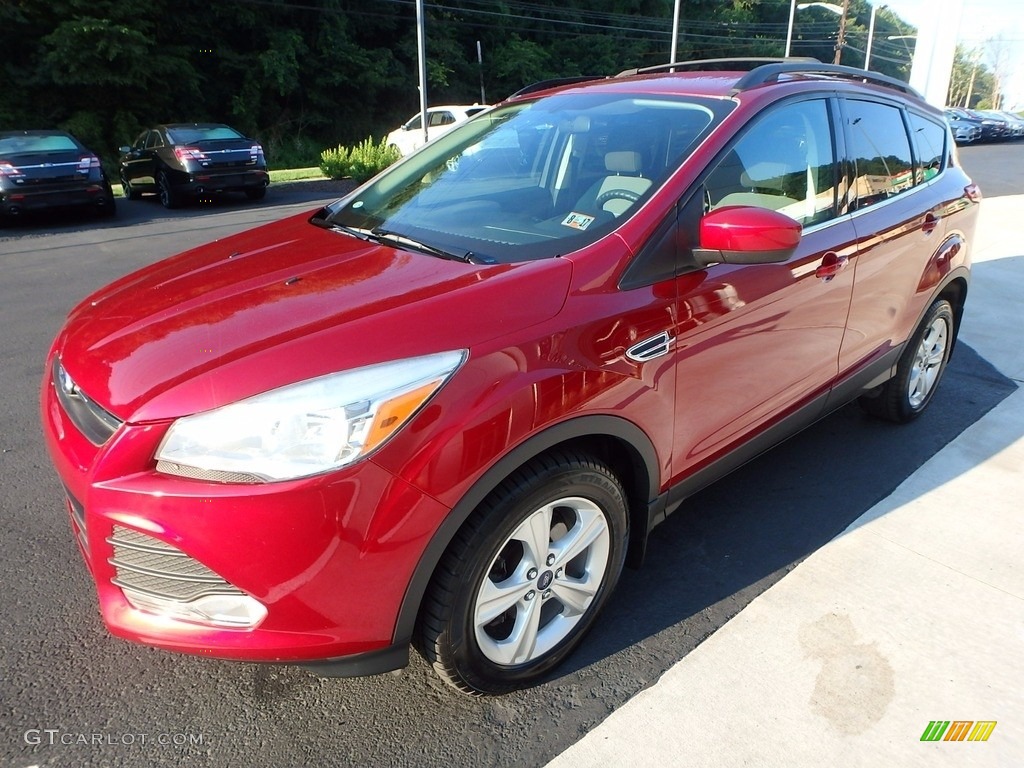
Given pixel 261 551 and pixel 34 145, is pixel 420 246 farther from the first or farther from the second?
pixel 34 145

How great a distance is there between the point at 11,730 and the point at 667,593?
2072mm

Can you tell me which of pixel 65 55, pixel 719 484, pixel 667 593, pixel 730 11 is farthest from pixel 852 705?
pixel 730 11

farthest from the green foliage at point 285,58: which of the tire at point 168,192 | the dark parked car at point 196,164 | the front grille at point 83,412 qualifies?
the front grille at point 83,412

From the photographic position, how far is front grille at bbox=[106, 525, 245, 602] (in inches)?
69.1

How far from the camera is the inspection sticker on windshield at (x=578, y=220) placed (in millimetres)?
2389

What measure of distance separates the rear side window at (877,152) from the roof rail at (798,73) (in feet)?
0.51

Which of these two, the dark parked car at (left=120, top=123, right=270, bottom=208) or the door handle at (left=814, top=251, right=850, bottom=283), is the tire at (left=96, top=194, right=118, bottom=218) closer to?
the dark parked car at (left=120, top=123, right=270, bottom=208)

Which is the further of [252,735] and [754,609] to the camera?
[754,609]

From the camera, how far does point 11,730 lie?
208cm

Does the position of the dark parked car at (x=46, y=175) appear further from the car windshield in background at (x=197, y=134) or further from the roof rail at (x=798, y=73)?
the roof rail at (x=798, y=73)

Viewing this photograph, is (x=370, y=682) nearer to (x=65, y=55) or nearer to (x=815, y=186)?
(x=815, y=186)

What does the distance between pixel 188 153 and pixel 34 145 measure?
227 cm

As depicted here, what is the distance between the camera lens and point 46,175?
437 inches

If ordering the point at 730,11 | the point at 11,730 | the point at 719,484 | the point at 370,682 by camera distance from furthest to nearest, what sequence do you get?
the point at 730,11
the point at 719,484
the point at 370,682
the point at 11,730
